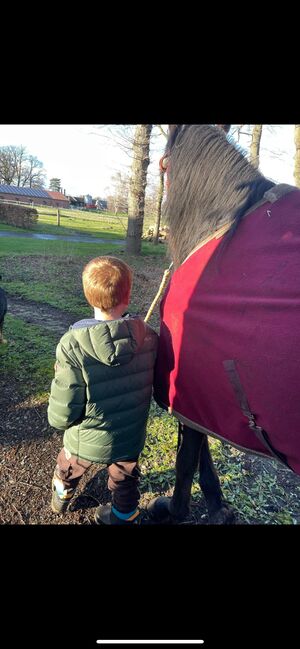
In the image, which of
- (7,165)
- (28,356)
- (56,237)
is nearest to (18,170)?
(7,165)

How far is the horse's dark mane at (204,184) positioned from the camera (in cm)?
153

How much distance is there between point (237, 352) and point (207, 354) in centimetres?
14

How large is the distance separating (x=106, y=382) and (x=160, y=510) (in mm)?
912

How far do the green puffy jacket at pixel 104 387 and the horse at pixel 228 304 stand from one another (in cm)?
12

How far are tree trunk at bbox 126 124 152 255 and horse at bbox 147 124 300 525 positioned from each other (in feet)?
25.9

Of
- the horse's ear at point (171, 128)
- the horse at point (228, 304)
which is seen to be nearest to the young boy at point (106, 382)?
the horse at point (228, 304)

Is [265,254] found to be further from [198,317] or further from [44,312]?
[44,312]

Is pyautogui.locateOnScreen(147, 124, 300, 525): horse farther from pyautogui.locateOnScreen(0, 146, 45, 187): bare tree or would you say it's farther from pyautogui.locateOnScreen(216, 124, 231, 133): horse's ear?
pyautogui.locateOnScreen(0, 146, 45, 187): bare tree

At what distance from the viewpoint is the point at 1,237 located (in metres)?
11.2

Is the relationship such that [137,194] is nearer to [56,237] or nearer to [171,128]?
[56,237]

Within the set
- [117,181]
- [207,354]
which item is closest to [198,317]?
[207,354]

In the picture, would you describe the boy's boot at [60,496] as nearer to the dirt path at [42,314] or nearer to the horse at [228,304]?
the horse at [228,304]

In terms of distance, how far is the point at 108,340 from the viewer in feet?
5.06

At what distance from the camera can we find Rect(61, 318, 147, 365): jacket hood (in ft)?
5.06
